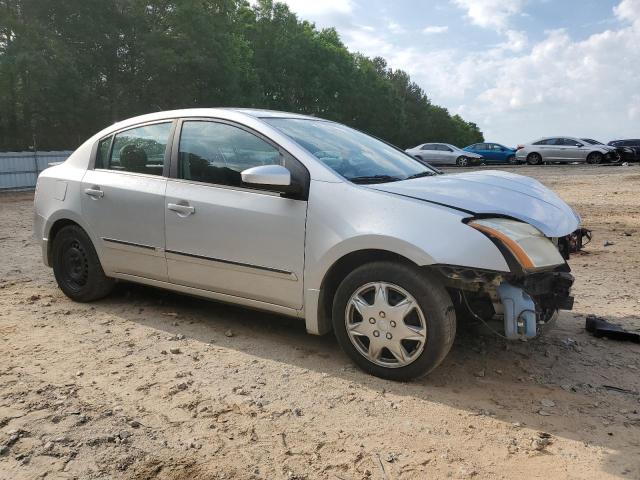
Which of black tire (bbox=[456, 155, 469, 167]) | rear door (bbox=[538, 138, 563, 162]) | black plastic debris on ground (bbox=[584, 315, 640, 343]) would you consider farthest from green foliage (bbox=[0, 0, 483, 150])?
black plastic debris on ground (bbox=[584, 315, 640, 343])

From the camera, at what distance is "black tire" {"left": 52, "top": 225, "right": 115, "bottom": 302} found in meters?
4.94

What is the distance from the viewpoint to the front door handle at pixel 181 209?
13.6 feet

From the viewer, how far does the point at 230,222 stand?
3.95 metres

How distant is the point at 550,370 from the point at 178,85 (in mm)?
32684

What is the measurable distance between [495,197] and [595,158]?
90.7 ft

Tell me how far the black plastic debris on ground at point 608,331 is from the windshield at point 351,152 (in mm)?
1660

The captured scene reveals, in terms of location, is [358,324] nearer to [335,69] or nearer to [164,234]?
[164,234]

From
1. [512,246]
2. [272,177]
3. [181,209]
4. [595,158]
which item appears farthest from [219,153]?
[595,158]

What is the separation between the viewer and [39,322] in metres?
4.63

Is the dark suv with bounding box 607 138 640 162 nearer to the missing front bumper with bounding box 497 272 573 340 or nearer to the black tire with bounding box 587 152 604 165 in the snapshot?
the black tire with bounding box 587 152 604 165

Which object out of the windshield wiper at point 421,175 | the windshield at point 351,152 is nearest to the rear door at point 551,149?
the windshield at point 351,152

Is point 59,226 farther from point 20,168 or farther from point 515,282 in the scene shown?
point 20,168

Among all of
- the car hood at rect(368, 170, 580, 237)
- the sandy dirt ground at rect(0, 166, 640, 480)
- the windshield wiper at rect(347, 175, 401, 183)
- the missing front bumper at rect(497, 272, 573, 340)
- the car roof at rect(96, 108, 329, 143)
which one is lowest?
the sandy dirt ground at rect(0, 166, 640, 480)

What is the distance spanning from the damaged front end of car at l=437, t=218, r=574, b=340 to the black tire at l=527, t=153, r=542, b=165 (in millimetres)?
27669
